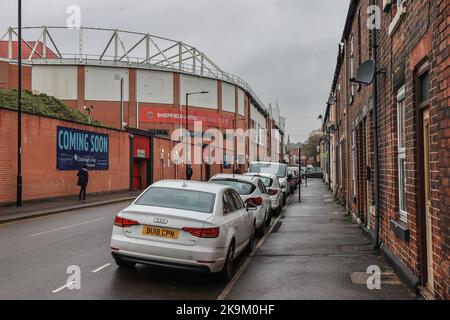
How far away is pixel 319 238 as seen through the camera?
11.7 meters

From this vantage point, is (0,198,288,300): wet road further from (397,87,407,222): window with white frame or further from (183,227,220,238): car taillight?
(397,87,407,222): window with white frame

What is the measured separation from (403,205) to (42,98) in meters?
Result: 30.8

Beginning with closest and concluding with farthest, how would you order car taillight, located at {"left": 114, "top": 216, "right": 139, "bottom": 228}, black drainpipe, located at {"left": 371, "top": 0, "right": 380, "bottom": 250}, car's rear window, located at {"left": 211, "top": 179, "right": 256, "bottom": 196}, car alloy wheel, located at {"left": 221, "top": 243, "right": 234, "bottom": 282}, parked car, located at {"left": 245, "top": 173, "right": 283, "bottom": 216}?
car taillight, located at {"left": 114, "top": 216, "right": 139, "bottom": 228} < car alloy wheel, located at {"left": 221, "top": 243, "right": 234, "bottom": 282} < black drainpipe, located at {"left": 371, "top": 0, "right": 380, "bottom": 250} < car's rear window, located at {"left": 211, "top": 179, "right": 256, "bottom": 196} < parked car, located at {"left": 245, "top": 173, "right": 283, "bottom": 216}

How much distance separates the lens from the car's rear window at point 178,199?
7.48 meters

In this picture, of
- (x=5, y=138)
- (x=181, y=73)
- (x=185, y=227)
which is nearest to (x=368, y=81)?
(x=185, y=227)

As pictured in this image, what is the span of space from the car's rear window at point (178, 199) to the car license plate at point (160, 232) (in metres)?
0.58

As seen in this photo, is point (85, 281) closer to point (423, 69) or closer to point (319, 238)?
point (423, 69)

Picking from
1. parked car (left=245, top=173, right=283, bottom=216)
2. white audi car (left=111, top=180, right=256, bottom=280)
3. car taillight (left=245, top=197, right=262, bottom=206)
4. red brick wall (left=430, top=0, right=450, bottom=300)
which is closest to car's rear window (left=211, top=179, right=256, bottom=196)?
car taillight (left=245, top=197, right=262, bottom=206)

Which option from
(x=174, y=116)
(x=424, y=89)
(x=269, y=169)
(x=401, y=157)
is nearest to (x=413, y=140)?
(x=424, y=89)

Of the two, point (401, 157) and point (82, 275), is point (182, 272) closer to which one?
point (82, 275)

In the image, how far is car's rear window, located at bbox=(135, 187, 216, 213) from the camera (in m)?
7.48

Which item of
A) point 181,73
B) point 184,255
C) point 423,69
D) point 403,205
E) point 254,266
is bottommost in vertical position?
point 254,266

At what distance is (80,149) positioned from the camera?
26.1 meters

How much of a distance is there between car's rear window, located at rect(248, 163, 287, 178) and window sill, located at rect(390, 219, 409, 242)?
17.4 metres
